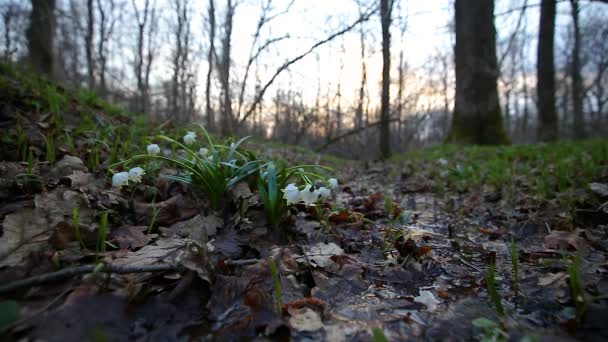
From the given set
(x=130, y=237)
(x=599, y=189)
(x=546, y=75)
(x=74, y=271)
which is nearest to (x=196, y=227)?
(x=130, y=237)

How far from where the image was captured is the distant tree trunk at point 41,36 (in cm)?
583

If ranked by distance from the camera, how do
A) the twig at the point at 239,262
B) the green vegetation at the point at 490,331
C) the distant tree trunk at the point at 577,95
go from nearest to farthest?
the green vegetation at the point at 490,331 → the twig at the point at 239,262 → the distant tree trunk at the point at 577,95

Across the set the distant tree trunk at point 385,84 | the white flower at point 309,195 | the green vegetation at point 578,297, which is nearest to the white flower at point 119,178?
the white flower at point 309,195

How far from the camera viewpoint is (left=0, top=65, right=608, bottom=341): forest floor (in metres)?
0.79

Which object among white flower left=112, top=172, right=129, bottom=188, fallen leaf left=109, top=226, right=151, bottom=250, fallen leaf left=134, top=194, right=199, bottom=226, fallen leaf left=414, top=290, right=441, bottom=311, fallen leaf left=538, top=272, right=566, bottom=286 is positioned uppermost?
white flower left=112, top=172, right=129, bottom=188

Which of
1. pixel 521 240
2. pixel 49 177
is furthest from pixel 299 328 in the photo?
pixel 49 177

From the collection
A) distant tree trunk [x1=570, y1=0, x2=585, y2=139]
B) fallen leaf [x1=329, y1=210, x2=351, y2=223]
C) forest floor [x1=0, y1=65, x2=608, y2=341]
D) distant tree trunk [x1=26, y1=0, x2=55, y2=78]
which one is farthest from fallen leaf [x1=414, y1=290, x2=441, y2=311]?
distant tree trunk [x1=570, y1=0, x2=585, y2=139]

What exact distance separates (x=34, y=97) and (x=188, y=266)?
3.04 metres

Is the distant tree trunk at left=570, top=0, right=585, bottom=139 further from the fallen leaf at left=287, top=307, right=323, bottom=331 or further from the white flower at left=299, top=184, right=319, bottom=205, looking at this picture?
the fallen leaf at left=287, top=307, right=323, bottom=331

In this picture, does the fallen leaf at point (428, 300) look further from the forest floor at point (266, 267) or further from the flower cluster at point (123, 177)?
the flower cluster at point (123, 177)

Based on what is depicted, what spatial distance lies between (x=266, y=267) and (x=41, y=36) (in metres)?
7.66

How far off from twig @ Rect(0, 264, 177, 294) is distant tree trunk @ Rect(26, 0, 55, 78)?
6957mm

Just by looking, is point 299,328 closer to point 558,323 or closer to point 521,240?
point 558,323

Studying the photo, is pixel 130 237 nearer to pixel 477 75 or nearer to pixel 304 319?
pixel 304 319
